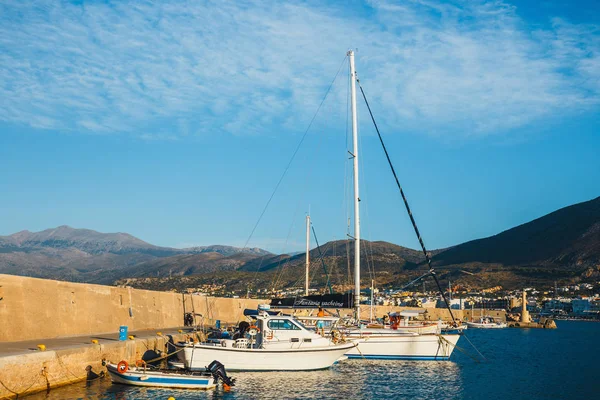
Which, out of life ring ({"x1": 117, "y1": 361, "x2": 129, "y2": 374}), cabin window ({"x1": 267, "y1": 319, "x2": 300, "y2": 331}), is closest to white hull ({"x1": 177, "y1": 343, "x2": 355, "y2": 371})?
cabin window ({"x1": 267, "y1": 319, "x2": 300, "y2": 331})

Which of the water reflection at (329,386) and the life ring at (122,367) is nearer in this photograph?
the water reflection at (329,386)

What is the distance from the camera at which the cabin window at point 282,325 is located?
27.7 meters

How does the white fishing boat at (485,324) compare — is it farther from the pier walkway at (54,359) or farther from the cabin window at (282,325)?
the pier walkway at (54,359)

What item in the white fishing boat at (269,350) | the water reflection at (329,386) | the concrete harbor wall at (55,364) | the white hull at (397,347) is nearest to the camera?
the concrete harbor wall at (55,364)

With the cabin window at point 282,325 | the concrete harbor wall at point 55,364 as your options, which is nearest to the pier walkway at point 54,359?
the concrete harbor wall at point 55,364

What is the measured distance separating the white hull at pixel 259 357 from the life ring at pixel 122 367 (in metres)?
4.14

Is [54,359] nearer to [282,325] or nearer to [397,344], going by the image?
[282,325]

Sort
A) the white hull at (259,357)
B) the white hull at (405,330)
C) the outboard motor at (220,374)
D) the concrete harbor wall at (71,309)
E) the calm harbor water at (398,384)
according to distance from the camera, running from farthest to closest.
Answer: the white hull at (405,330), the white hull at (259,357), the outboard motor at (220,374), the calm harbor water at (398,384), the concrete harbor wall at (71,309)

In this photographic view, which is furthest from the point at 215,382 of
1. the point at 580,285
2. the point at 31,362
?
the point at 580,285

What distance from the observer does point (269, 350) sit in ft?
88.3

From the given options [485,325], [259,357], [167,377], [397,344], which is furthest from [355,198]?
[485,325]

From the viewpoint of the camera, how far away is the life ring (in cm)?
2150

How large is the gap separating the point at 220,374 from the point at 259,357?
350 cm

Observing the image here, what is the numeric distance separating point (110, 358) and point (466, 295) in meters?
166
